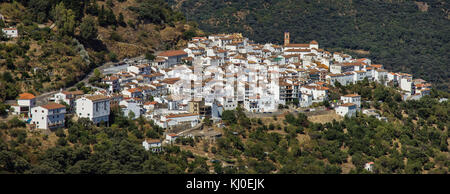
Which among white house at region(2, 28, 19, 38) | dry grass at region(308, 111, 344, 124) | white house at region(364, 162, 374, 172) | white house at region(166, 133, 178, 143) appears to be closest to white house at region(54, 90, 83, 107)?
white house at region(166, 133, 178, 143)

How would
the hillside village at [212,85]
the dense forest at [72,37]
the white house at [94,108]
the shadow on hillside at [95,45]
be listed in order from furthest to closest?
the shadow on hillside at [95,45], the dense forest at [72,37], the hillside village at [212,85], the white house at [94,108]

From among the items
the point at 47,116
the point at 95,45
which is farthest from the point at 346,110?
the point at 95,45

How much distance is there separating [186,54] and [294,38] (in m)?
26.9

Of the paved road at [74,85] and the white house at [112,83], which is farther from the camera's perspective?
the white house at [112,83]

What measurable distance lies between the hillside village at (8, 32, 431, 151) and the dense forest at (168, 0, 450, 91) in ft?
63.1

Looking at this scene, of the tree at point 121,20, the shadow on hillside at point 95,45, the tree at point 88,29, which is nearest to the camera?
the tree at point 88,29

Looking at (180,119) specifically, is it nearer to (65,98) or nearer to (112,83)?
(112,83)

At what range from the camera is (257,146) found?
98.3ft

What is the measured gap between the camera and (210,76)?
35125 mm

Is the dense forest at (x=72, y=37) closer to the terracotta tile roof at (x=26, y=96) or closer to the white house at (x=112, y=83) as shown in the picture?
the terracotta tile roof at (x=26, y=96)

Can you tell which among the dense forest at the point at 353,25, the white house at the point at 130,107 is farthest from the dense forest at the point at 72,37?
the dense forest at the point at 353,25

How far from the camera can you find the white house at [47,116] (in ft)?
92.0

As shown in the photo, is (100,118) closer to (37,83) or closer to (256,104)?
(37,83)

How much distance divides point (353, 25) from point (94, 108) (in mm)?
43823
